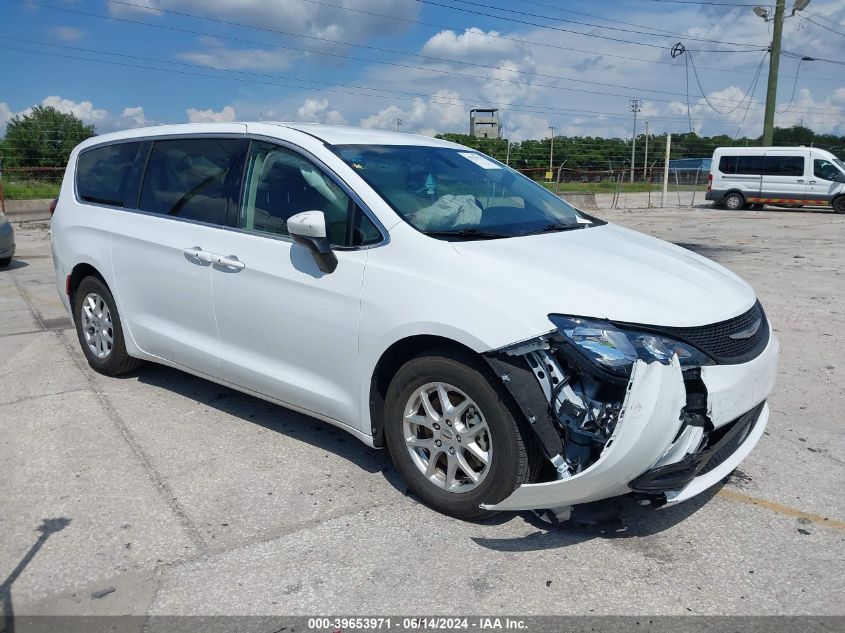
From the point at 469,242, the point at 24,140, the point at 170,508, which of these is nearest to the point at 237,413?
the point at 170,508

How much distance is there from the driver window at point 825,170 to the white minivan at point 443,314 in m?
24.5

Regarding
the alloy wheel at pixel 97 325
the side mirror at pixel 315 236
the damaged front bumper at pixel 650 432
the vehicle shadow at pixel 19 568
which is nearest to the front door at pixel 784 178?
the damaged front bumper at pixel 650 432

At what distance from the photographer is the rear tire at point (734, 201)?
26.7 metres

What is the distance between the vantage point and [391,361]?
11.5ft

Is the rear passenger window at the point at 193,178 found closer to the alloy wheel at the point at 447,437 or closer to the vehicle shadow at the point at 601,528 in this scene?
the alloy wheel at the point at 447,437

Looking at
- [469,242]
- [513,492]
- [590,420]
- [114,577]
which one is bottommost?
[114,577]

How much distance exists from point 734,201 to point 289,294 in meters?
26.5

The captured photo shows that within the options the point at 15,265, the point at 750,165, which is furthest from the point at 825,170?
the point at 15,265

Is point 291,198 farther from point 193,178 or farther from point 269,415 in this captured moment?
point 269,415

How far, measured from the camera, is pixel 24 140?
2427cm

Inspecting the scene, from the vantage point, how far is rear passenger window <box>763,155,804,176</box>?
997 inches

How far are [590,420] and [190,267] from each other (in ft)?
8.62

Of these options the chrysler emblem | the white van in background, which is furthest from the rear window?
the chrysler emblem

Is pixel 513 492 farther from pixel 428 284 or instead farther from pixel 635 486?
pixel 428 284
